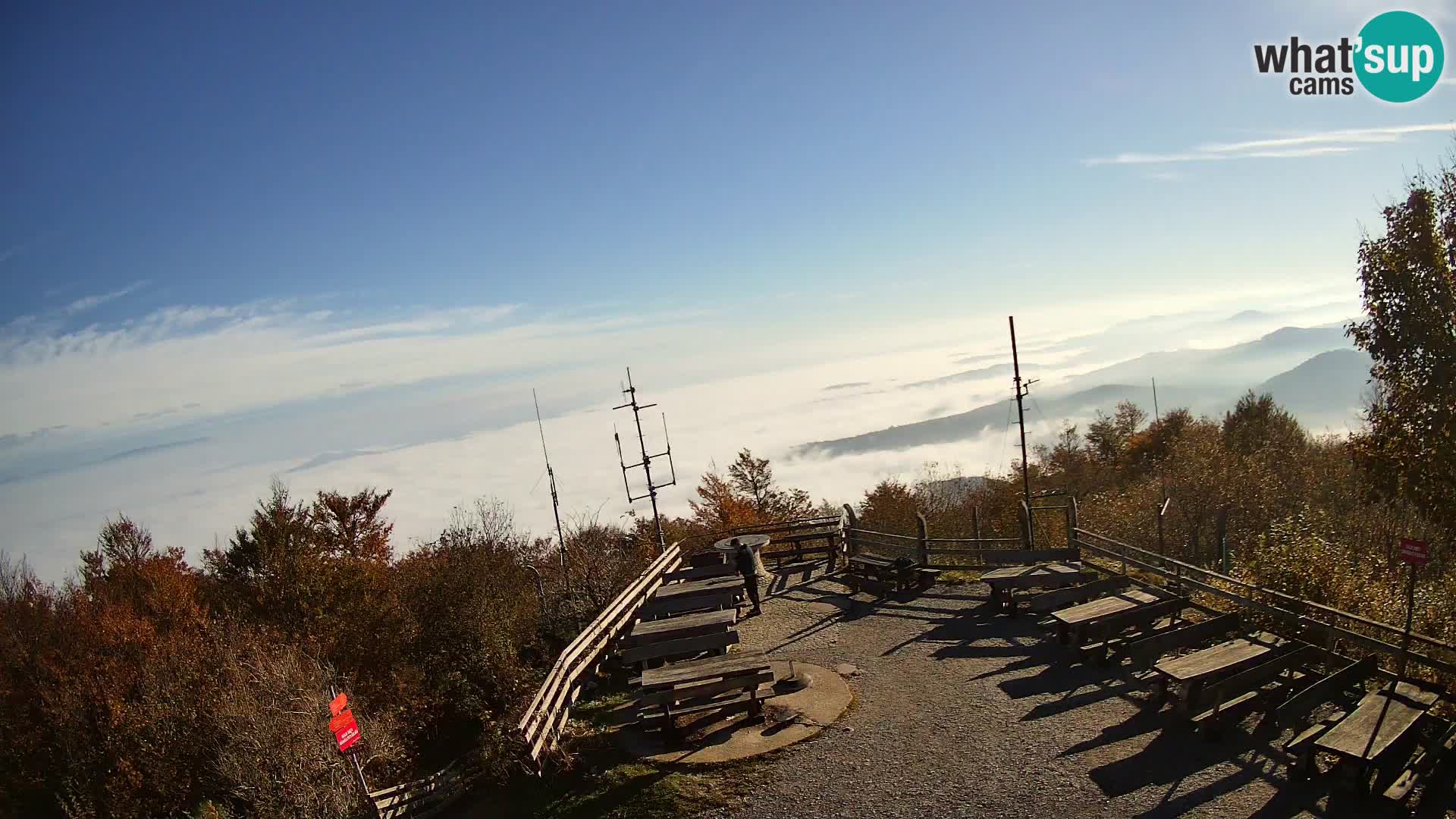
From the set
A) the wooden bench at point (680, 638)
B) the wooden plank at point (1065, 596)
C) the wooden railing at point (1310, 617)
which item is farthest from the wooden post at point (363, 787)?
the wooden railing at point (1310, 617)

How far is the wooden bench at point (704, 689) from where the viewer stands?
10.7 m

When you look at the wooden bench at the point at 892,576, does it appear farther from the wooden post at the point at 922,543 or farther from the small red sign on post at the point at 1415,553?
the small red sign on post at the point at 1415,553

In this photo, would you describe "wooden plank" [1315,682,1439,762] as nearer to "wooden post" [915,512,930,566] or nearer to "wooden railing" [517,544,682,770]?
"wooden railing" [517,544,682,770]

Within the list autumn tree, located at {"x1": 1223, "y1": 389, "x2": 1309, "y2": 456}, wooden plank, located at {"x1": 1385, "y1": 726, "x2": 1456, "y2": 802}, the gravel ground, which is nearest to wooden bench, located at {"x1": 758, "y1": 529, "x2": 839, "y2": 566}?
the gravel ground

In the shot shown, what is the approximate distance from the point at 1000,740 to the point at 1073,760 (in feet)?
3.15

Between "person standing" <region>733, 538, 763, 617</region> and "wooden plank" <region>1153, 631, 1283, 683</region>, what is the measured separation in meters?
8.93

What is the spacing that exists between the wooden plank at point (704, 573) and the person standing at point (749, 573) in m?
0.27

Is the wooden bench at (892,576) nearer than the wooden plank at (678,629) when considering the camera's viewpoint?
No

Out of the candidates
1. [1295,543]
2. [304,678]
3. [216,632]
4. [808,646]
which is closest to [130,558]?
[216,632]

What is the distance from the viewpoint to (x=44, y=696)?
22.9 m

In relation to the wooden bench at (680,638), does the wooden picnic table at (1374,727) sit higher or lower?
lower

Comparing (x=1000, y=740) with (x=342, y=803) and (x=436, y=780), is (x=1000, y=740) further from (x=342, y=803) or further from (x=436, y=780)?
(x=342, y=803)

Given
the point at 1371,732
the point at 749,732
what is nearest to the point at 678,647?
the point at 749,732

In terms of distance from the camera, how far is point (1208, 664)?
974cm
